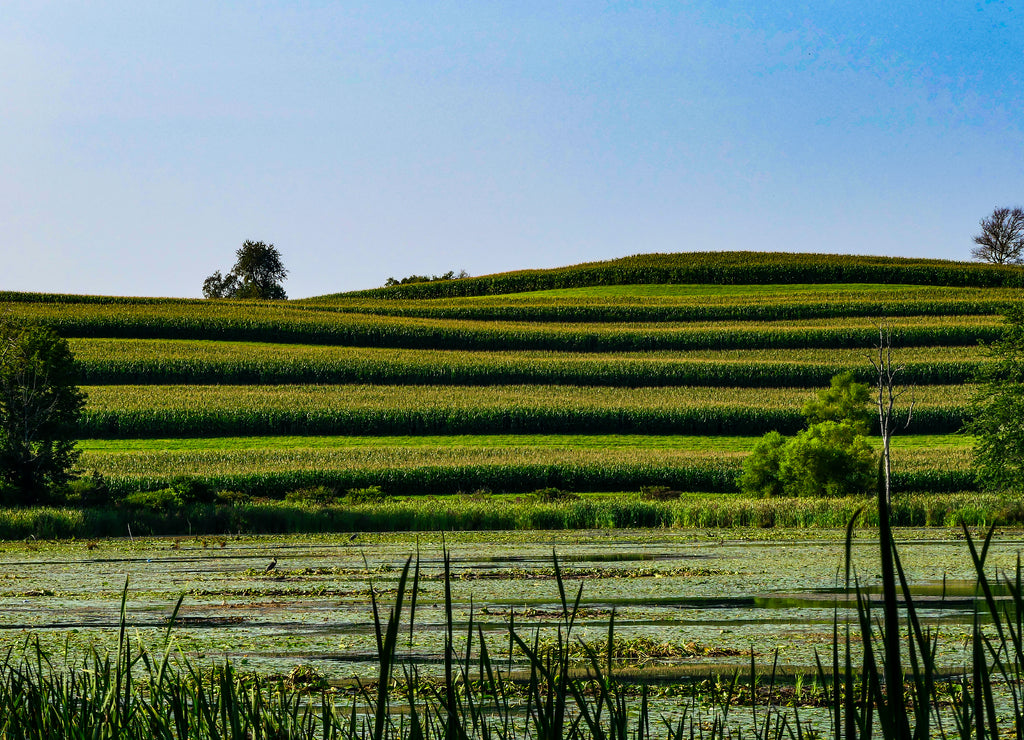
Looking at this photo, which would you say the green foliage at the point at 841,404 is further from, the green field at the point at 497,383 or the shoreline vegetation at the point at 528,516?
the shoreline vegetation at the point at 528,516

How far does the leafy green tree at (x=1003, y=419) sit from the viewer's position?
108 feet

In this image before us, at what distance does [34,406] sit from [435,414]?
20856mm

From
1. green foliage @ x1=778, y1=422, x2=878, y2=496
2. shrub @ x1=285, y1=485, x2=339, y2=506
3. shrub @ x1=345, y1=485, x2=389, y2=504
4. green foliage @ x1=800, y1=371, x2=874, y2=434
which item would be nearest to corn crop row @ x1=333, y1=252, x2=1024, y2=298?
green foliage @ x1=800, y1=371, x2=874, y2=434

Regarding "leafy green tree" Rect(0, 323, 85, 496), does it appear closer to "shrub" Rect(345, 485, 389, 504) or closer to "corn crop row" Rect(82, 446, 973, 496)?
"corn crop row" Rect(82, 446, 973, 496)

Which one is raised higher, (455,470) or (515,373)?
(515,373)

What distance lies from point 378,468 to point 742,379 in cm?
2270

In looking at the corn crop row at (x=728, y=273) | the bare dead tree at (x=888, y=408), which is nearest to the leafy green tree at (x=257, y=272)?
the corn crop row at (x=728, y=273)

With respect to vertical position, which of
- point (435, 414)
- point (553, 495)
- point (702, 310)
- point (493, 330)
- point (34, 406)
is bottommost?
point (553, 495)

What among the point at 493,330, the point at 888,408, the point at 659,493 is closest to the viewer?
the point at 659,493

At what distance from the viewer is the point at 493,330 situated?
67.7 m

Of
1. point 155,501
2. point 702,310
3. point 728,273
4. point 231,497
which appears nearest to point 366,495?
point 231,497

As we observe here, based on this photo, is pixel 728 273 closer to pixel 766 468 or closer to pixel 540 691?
pixel 766 468

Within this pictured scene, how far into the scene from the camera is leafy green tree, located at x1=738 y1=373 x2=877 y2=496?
35656mm

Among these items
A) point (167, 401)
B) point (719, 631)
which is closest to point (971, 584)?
point (719, 631)
